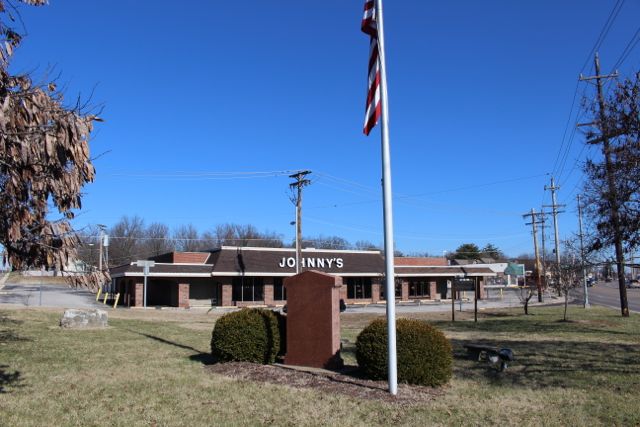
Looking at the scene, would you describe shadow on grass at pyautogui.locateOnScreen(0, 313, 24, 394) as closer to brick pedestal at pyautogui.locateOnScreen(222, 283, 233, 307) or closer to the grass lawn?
the grass lawn

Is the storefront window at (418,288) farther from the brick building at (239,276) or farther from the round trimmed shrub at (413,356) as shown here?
the round trimmed shrub at (413,356)

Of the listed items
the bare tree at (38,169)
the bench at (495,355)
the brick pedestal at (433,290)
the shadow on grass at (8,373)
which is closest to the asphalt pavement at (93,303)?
the brick pedestal at (433,290)

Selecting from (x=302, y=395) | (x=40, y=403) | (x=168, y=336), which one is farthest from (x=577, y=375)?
(x=168, y=336)

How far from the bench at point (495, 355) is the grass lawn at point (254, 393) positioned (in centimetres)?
21

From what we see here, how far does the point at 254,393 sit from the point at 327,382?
131 cm

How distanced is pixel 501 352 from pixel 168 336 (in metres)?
10.1

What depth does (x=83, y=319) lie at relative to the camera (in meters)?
18.3

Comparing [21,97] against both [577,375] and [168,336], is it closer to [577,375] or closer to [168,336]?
[577,375]

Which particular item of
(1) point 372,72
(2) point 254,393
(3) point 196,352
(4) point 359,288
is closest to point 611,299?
(4) point 359,288

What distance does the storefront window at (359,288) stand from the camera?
52.2m

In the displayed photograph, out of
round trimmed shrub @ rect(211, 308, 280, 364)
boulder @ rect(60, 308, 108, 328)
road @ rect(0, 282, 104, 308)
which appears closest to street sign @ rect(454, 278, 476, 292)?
boulder @ rect(60, 308, 108, 328)

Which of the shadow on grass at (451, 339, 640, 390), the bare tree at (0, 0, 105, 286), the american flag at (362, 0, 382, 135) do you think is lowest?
the shadow on grass at (451, 339, 640, 390)

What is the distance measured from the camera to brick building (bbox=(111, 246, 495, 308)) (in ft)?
140

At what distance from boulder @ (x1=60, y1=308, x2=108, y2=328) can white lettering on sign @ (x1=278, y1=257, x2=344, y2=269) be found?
2861 centimetres
